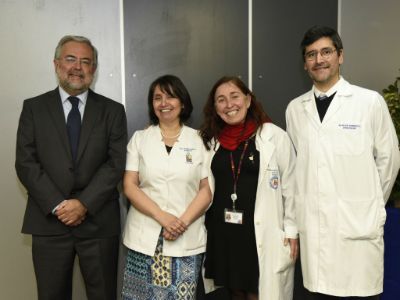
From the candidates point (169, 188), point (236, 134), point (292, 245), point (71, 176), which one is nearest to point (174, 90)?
point (236, 134)

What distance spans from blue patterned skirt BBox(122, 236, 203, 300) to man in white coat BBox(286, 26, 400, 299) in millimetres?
633

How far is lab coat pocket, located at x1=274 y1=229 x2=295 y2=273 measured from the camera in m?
2.17

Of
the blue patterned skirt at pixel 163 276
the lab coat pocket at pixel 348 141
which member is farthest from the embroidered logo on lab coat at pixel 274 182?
the blue patterned skirt at pixel 163 276

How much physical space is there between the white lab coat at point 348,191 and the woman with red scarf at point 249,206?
4.9 inches

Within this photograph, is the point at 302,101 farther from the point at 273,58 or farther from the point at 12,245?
the point at 12,245

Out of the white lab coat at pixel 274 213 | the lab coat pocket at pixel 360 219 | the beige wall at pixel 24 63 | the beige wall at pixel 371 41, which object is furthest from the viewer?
the beige wall at pixel 371 41

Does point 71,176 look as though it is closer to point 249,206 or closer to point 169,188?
point 169,188

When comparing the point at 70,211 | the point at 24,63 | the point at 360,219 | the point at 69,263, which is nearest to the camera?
the point at 360,219

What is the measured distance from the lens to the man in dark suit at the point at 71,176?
86.9 inches

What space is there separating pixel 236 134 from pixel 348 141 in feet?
1.93

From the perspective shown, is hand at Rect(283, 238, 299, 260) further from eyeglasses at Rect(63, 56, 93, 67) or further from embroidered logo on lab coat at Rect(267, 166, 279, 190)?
eyeglasses at Rect(63, 56, 93, 67)

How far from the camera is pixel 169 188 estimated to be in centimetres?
227

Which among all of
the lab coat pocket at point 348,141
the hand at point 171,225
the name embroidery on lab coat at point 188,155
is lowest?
the hand at point 171,225

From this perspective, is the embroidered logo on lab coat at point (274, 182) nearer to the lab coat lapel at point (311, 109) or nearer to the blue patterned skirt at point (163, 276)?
the lab coat lapel at point (311, 109)
